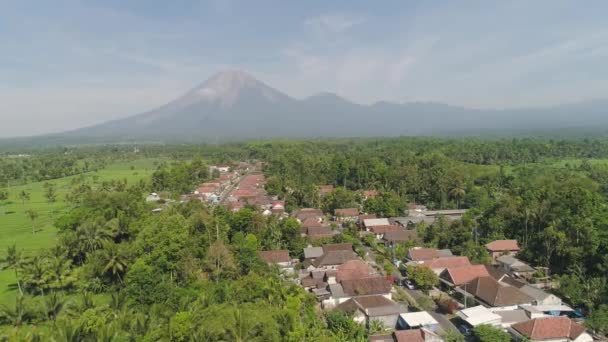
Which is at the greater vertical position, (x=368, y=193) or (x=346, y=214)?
(x=368, y=193)

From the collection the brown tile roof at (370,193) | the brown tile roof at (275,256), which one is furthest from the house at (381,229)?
the brown tile roof at (370,193)

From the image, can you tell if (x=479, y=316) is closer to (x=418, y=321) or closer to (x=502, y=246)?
(x=418, y=321)

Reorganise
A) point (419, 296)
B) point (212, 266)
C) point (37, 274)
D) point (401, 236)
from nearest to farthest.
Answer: point (37, 274) < point (419, 296) < point (212, 266) < point (401, 236)

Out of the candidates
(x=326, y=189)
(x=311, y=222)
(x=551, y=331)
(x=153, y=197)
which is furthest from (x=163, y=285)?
(x=326, y=189)

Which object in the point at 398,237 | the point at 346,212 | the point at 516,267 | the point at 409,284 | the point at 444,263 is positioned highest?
the point at 346,212

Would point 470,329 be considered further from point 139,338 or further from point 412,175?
point 412,175

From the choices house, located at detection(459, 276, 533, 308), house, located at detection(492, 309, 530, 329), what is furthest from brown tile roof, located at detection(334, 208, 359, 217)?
house, located at detection(492, 309, 530, 329)

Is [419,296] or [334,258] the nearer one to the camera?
[419,296]

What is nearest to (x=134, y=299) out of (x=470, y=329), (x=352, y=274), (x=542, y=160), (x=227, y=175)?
(x=352, y=274)
